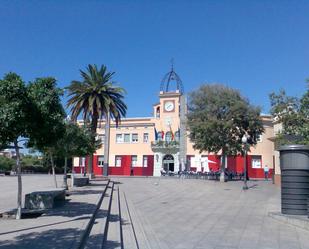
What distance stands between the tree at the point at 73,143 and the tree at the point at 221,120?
16.2 m

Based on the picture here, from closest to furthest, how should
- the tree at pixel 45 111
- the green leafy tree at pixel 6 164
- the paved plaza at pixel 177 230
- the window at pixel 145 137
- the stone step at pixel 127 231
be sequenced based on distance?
the paved plaza at pixel 177 230, the stone step at pixel 127 231, the tree at pixel 45 111, the window at pixel 145 137, the green leafy tree at pixel 6 164

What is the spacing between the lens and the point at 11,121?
1088cm

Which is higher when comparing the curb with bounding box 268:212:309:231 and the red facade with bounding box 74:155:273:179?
the red facade with bounding box 74:155:273:179

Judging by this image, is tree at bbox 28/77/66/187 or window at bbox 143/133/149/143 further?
window at bbox 143/133/149/143

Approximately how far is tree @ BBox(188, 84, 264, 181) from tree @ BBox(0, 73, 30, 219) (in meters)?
28.5

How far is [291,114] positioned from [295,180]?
758 cm

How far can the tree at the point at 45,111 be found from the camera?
38.9 feet

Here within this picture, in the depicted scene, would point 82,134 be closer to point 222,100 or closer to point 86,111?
point 86,111

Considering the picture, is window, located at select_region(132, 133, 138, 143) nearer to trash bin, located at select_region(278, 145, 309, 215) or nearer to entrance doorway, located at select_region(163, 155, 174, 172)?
entrance doorway, located at select_region(163, 155, 174, 172)

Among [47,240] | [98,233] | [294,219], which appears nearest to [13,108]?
[98,233]

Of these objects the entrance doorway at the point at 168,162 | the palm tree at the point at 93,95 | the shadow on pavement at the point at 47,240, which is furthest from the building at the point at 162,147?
the shadow on pavement at the point at 47,240

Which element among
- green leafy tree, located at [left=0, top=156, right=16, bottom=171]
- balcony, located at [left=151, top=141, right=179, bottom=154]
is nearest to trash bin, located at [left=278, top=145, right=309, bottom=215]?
balcony, located at [left=151, top=141, right=179, bottom=154]

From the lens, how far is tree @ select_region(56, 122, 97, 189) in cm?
2277

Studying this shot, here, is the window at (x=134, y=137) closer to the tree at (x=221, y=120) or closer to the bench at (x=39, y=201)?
the tree at (x=221, y=120)
